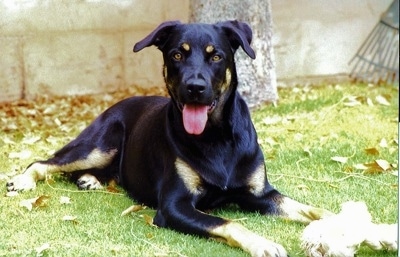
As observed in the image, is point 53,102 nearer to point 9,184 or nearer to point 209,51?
point 9,184

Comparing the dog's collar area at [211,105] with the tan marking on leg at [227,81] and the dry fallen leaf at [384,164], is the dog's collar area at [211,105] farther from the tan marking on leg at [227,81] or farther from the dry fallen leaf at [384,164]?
the dry fallen leaf at [384,164]

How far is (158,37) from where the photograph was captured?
5.14 m

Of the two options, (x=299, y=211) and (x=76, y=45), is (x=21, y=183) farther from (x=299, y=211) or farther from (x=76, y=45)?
(x=76, y=45)

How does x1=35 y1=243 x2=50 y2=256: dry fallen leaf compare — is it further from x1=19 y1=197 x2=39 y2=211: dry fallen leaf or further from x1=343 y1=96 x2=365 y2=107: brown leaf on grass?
x1=343 y1=96 x2=365 y2=107: brown leaf on grass

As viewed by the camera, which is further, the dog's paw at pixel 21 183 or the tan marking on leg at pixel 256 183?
the dog's paw at pixel 21 183

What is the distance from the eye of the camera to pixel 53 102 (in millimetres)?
9344

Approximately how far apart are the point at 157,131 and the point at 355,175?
1.56 m

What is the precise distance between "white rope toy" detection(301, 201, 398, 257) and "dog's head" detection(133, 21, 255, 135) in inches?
39.7

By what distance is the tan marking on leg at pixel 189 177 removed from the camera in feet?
16.2

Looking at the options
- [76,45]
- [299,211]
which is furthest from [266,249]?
[76,45]

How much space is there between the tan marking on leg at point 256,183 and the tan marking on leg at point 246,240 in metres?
0.65

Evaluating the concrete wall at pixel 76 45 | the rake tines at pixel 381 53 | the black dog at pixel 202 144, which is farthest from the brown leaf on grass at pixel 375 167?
the rake tines at pixel 381 53

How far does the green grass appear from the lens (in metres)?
4.59

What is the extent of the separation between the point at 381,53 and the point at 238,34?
564 cm
